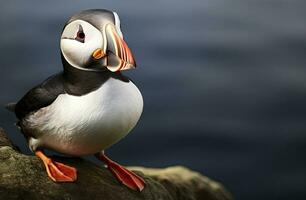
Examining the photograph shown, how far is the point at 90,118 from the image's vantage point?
2213mm

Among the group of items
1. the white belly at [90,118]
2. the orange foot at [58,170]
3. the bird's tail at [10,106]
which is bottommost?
the orange foot at [58,170]

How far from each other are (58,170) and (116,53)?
1.77 ft

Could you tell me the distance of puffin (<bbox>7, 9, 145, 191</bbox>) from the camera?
83.7 inches

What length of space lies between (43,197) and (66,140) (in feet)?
0.74

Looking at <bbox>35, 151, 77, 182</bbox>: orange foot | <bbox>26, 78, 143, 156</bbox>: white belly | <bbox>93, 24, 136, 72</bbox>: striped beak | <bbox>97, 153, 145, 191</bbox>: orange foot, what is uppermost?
<bbox>93, 24, 136, 72</bbox>: striped beak

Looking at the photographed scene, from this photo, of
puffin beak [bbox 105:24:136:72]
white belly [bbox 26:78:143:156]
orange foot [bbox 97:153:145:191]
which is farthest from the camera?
orange foot [bbox 97:153:145:191]

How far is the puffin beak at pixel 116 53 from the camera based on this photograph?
6.79 ft

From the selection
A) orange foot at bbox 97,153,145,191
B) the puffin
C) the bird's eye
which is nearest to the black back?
the puffin

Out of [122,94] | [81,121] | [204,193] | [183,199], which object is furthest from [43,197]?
[204,193]

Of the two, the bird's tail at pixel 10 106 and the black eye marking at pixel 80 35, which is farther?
the bird's tail at pixel 10 106

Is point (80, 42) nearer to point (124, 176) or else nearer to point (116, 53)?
point (116, 53)

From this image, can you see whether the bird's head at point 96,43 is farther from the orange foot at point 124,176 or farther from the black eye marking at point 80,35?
the orange foot at point 124,176

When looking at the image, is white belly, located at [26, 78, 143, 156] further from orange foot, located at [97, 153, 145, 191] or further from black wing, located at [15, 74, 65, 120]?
orange foot, located at [97, 153, 145, 191]

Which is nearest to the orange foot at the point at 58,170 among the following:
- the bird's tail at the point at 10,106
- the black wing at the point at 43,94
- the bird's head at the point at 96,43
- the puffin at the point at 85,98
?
the puffin at the point at 85,98
